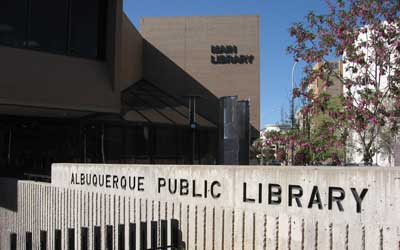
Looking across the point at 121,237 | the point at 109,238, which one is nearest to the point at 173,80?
the point at 121,237

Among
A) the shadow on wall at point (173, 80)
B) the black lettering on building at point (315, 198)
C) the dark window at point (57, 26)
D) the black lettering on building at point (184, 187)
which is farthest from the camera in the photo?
the shadow on wall at point (173, 80)

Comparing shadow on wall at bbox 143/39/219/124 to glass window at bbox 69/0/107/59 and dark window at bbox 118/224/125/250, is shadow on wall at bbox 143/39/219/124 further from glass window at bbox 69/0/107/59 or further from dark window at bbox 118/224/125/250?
dark window at bbox 118/224/125/250

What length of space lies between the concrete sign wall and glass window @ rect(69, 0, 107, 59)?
12372mm

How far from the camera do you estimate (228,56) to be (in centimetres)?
3809

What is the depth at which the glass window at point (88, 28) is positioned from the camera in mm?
21094

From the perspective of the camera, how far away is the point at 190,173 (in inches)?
272

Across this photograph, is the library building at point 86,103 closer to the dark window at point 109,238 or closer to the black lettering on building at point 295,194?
the dark window at point 109,238

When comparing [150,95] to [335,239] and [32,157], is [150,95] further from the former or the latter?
[335,239]

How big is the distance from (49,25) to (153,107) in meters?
8.72

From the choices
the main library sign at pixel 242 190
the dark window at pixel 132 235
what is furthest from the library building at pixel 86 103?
the dark window at pixel 132 235

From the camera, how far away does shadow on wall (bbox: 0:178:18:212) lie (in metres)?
13.4

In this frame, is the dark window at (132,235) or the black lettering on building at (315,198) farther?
the dark window at (132,235)

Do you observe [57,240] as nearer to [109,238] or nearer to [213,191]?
[109,238]

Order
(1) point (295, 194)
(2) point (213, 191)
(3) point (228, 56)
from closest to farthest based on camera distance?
1. (1) point (295, 194)
2. (2) point (213, 191)
3. (3) point (228, 56)
